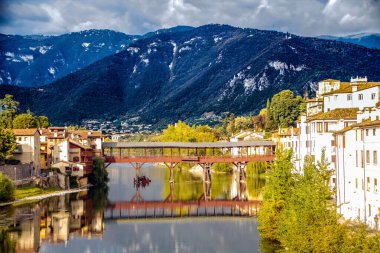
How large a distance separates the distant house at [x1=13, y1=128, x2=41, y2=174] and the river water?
12.7m

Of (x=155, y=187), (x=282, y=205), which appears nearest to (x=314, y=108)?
(x=155, y=187)

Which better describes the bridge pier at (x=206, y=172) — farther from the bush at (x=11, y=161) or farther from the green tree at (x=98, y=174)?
the bush at (x=11, y=161)

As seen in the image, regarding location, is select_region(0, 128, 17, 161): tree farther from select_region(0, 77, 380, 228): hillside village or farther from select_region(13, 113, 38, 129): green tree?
select_region(13, 113, 38, 129): green tree

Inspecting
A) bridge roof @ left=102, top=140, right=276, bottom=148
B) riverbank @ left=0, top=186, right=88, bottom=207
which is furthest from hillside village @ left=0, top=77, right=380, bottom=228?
bridge roof @ left=102, top=140, right=276, bottom=148

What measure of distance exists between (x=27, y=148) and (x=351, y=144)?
62.4 metres

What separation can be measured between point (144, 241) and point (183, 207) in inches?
815

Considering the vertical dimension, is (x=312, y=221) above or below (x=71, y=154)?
below

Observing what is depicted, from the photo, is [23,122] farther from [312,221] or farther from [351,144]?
[312,221]

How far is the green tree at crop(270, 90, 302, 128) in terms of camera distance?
130250 millimetres

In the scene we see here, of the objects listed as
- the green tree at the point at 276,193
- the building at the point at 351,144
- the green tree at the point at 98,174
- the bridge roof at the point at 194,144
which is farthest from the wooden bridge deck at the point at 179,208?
the bridge roof at the point at 194,144

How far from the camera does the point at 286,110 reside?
13275cm

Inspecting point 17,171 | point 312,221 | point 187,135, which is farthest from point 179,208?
point 187,135

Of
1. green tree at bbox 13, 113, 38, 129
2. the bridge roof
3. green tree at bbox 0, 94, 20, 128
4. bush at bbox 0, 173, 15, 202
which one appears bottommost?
bush at bbox 0, 173, 15, 202

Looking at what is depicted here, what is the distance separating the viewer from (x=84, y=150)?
337ft
